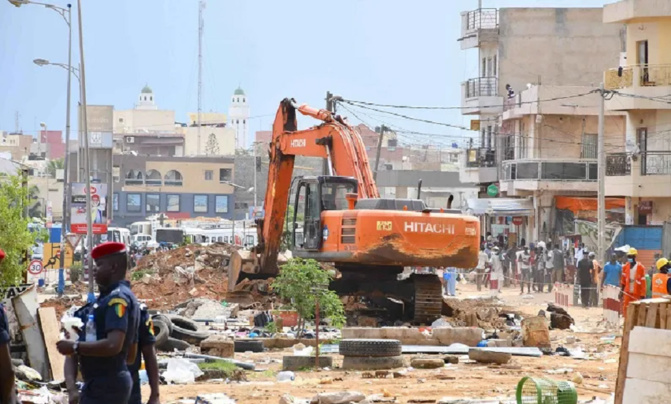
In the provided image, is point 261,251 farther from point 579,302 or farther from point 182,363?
point 182,363

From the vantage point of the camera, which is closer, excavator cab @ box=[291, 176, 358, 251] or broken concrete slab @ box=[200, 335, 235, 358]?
broken concrete slab @ box=[200, 335, 235, 358]

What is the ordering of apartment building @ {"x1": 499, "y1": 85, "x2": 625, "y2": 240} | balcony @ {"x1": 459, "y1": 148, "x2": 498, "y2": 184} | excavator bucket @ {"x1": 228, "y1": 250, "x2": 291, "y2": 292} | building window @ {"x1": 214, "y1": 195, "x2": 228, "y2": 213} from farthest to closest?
building window @ {"x1": 214, "y1": 195, "x2": 228, "y2": 213} → balcony @ {"x1": 459, "y1": 148, "x2": 498, "y2": 184} → apartment building @ {"x1": 499, "y1": 85, "x2": 625, "y2": 240} → excavator bucket @ {"x1": 228, "y1": 250, "x2": 291, "y2": 292}

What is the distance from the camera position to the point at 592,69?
73.5 meters

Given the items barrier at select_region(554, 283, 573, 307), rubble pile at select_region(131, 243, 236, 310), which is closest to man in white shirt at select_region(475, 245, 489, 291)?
rubble pile at select_region(131, 243, 236, 310)

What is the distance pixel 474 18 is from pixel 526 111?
11536 mm

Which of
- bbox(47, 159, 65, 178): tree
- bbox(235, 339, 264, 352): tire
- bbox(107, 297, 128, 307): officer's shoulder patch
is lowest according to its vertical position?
bbox(235, 339, 264, 352): tire

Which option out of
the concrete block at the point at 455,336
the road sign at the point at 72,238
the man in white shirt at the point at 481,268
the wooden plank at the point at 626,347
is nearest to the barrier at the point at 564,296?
the man in white shirt at the point at 481,268

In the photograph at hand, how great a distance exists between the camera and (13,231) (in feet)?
91.7

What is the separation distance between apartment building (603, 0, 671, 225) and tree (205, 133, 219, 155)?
448 ft

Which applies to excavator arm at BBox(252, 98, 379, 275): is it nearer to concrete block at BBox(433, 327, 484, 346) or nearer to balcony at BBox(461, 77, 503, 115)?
concrete block at BBox(433, 327, 484, 346)

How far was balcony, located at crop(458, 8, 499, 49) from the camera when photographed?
246ft

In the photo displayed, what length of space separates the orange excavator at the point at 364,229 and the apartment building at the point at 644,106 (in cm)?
1948

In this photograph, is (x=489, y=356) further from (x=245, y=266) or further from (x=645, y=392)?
(x=245, y=266)

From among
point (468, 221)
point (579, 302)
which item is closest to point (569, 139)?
point (579, 302)
